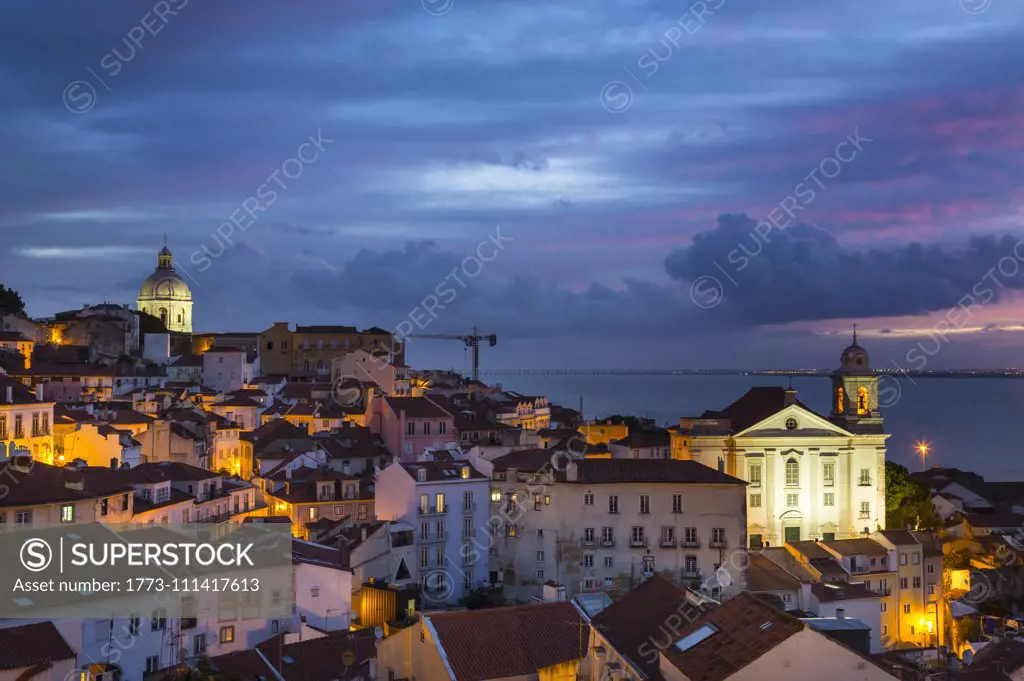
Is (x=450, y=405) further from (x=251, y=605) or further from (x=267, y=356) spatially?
(x=251, y=605)

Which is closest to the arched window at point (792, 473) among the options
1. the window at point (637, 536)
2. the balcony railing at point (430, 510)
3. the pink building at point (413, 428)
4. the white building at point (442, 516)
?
the window at point (637, 536)

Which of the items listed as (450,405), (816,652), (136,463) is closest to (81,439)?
(136,463)

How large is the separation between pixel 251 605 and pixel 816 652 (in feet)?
46.1

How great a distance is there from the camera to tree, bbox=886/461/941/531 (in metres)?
50.0

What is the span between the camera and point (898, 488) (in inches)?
2036

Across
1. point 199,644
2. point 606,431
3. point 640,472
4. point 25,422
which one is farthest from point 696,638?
point 606,431

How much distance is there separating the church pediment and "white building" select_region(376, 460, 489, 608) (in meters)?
13.7

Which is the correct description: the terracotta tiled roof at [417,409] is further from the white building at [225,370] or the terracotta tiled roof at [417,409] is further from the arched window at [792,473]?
the white building at [225,370]

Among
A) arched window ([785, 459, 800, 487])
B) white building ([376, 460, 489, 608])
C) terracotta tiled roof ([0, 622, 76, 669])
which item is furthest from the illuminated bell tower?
terracotta tiled roof ([0, 622, 76, 669])

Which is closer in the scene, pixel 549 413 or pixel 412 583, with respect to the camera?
pixel 412 583

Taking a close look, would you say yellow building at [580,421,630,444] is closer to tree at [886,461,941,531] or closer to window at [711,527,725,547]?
tree at [886,461,941,531]

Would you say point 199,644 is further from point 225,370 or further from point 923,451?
point 923,451

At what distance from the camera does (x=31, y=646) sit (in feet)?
61.8

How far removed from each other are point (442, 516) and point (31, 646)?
19353mm
